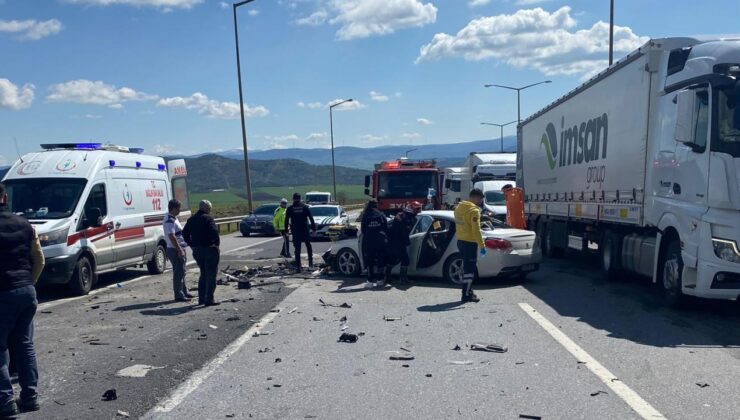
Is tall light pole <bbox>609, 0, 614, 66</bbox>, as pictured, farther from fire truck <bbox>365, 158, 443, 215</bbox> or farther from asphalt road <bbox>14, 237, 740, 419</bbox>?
asphalt road <bbox>14, 237, 740, 419</bbox>

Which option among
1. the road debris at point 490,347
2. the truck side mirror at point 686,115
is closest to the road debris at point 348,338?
the road debris at point 490,347

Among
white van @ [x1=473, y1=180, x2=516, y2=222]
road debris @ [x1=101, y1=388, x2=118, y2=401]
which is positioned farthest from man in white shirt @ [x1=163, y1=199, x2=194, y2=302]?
white van @ [x1=473, y1=180, x2=516, y2=222]

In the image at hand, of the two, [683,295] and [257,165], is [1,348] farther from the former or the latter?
[257,165]

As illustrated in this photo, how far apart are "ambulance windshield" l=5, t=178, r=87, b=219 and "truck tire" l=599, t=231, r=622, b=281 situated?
31.9ft

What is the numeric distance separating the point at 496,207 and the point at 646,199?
40.9 ft

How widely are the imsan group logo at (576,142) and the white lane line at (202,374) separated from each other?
7.71 metres

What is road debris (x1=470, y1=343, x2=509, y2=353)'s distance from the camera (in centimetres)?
766

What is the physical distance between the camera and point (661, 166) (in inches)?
416

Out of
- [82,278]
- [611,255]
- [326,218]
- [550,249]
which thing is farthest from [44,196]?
[326,218]

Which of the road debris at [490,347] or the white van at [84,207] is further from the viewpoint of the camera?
the white van at [84,207]

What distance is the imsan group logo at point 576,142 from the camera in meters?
13.6

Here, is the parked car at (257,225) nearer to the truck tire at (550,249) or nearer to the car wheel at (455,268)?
the truck tire at (550,249)

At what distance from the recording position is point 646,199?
36.7ft

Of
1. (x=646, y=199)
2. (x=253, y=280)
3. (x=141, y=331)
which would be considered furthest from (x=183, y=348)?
(x=646, y=199)
